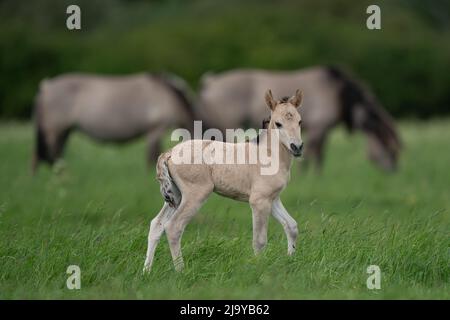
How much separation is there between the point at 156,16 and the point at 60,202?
82.8ft

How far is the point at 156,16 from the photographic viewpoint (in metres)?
37.4

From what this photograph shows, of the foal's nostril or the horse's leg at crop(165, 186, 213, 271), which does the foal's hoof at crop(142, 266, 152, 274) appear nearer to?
the horse's leg at crop(165, 186, 213, 271)

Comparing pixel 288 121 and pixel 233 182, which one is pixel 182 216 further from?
pixel 288 121

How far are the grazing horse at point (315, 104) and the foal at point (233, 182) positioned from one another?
10.7 meters

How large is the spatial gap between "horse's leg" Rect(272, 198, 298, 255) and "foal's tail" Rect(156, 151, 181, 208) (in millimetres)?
827

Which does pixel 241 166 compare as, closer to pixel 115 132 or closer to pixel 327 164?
pixel 115 132

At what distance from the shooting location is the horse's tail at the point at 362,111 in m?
17.7

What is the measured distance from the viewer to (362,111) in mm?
18016

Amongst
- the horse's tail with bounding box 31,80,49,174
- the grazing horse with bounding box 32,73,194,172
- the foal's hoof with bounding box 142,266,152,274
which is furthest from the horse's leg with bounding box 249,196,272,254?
the horse's tail with bounding box 31,80,49,174

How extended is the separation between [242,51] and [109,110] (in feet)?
49.7

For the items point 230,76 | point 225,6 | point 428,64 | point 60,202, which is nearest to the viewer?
point 60,202

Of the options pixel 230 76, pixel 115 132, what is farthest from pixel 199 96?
pixel 115 132

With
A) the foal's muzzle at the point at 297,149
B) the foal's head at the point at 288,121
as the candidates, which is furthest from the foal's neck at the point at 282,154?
the foal's muzzle at the point at 297,149

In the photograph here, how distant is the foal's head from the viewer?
6754 mm
